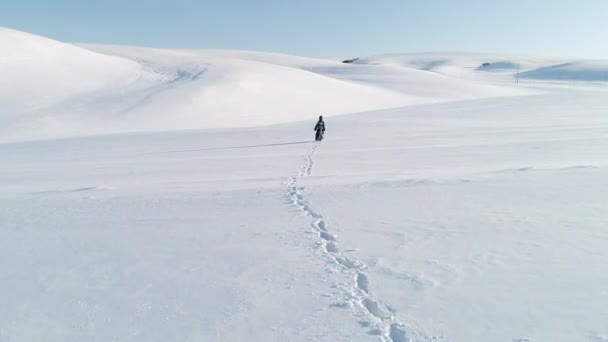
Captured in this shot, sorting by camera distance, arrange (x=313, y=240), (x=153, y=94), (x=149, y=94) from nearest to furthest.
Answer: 1. (x=313, y=240)
2. (x=153, y=94)
3. (x=149, y=94)

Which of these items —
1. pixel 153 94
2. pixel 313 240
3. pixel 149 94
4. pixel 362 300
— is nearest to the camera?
pixel 362 300

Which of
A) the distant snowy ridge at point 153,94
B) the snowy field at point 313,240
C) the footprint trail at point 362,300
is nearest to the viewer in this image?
the footprint trail at point 362,300

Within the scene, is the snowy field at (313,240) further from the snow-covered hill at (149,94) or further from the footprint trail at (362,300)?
the snow-covered hill at (149,94)

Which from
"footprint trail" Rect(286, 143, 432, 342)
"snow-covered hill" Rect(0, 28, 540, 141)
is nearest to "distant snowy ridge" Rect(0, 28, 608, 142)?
"snow-covered hill" Rect(0, 28, 540, 141)

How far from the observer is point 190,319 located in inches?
151

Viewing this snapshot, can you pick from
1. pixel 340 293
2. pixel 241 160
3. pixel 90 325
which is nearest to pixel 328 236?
pixel 340 293

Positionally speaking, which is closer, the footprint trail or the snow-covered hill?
the footprint trail

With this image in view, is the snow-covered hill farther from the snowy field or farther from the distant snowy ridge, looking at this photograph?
the snowy field

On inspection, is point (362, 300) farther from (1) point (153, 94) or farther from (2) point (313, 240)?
(1) point (153, 94)

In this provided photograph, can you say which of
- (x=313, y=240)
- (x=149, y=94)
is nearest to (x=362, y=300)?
(x=313, y=240)

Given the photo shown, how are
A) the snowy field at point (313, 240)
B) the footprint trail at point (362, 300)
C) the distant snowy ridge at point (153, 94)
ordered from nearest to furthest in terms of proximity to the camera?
the footprint trail at point (362, 300)
the snowy field at point (313, 240)
the distant snowy ridge at point (153, 94)

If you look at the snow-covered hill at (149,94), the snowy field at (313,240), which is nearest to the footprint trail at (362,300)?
the snowy field at (313,240)

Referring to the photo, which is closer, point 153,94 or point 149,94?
Answer: point 153,94

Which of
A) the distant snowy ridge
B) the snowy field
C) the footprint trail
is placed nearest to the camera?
the footprint trail
